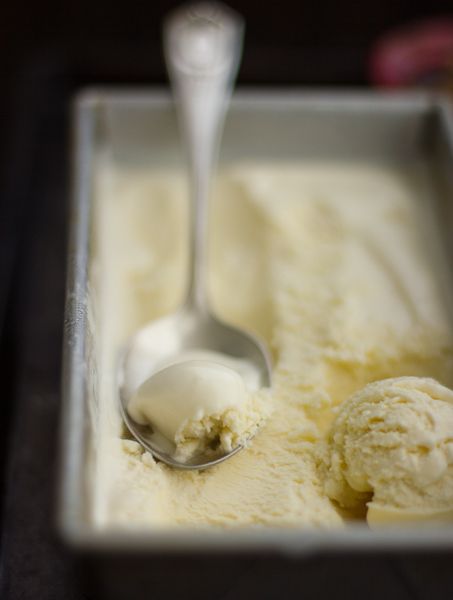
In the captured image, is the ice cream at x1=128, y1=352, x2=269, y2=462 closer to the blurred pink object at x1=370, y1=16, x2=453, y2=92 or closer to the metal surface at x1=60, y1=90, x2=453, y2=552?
the metal surface at x1=60, y1=90, x2=453, y2=552

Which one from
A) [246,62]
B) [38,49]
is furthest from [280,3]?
[38,49]

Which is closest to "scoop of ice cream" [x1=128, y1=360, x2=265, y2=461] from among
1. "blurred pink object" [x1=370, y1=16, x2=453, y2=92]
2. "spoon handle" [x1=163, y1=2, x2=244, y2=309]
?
"spoon handle" [x1=163, y1=2, x2=244, y2=309]

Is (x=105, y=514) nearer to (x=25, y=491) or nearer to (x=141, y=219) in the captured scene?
(x=25, y=491)

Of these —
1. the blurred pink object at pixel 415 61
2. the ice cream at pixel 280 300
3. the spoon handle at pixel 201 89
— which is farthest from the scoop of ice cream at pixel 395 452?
the blurred pink object at pixel 415 61

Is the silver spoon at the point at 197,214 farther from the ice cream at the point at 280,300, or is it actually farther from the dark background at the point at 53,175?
the dark background at the point at 53,175

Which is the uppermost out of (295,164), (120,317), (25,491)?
(295,164)
